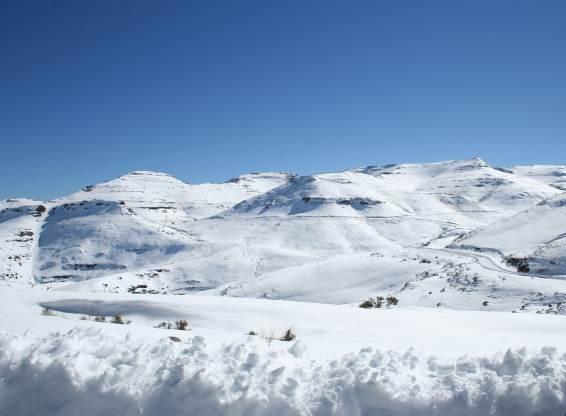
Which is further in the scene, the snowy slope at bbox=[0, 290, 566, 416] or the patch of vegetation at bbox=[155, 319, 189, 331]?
the patch of vegetation at bbox=[155, 319, 189, 331]

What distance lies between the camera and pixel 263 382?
424cm

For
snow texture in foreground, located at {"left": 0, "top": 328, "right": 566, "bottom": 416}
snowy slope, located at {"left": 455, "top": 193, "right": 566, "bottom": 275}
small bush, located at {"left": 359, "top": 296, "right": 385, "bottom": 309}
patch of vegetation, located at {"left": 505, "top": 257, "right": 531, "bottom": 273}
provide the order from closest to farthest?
snow texture in foreground, located at {"left": 0, "top": 328, "right": 566, "bottom": 416} → small bush, located at {"left": 359, "top": 296, "right": 385, "bottom": 309} → patch of vegetation, located at {"left": 505, "top": 257, "right": 531, "bottom": 273} → snowy slope, located at {"left": 455, "top": 193, "right": 566, "bottom": 275}

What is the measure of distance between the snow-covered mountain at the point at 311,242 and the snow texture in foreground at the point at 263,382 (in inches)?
754

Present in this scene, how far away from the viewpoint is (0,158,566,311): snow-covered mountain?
32844 mm

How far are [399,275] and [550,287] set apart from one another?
11339 mm

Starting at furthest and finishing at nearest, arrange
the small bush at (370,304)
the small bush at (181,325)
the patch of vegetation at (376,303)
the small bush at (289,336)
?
the patch of vegetation at (376,303), the small bush at (370,304), the small bush at (181,325), the small bush at (289,336)

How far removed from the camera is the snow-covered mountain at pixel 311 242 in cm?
3284

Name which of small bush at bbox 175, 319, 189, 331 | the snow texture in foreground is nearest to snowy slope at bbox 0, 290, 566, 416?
the snow texture in foreground

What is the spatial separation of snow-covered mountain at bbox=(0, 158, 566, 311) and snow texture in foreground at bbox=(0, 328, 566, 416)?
62.8 feet

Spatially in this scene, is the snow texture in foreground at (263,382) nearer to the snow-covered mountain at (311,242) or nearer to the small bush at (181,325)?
the small bush at (181,325)

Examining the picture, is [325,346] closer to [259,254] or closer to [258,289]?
[258,289]

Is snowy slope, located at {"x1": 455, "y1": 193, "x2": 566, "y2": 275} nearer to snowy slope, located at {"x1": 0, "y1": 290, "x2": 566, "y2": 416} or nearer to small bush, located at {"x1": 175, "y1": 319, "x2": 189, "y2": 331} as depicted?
small bush, located at {"x1": 175, "y1": 319, "x2": 189, "y2": 331}

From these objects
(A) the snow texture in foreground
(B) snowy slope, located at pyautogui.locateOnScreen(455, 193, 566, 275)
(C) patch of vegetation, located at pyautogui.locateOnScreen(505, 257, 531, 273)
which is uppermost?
(B) snowy slope, located at pyautogui.locateOnScreen(455, 193, 566, 275)

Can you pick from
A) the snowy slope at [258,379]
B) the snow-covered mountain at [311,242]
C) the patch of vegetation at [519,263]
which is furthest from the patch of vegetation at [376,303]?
the patch of vegetation at [519,263]
